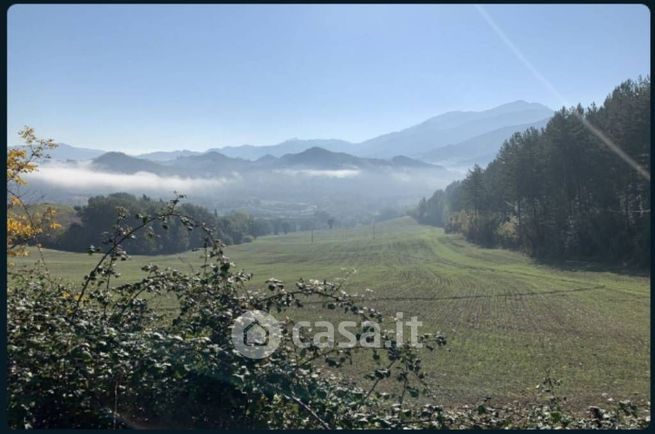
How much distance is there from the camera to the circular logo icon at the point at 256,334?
2.98m

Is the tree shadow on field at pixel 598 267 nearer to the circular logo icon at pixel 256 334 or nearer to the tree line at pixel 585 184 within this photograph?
the tree line at pixel 585 184

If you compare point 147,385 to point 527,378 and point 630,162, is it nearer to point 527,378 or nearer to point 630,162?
point 527,378

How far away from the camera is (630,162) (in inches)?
1112

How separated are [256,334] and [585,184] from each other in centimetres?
3474

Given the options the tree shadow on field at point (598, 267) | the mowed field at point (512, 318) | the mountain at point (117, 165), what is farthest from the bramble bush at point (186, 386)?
the mountain at point (117, 165)

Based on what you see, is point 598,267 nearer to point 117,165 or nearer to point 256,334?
Result: point 256,334

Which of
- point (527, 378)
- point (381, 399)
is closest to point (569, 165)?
point (527, 378)

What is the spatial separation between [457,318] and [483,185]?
123ft

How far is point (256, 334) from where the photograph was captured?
3.09 metres

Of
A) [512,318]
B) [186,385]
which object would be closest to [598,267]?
[512,318]

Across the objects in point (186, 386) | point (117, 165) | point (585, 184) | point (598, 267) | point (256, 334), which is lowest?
point (598, 267)

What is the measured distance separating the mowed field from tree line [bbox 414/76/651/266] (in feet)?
9.69

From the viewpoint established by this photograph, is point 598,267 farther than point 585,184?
No

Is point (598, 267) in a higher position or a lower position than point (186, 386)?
lower
